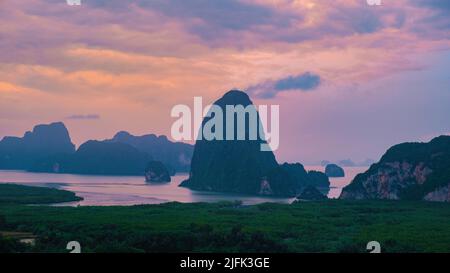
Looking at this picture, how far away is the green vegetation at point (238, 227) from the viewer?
31141mm

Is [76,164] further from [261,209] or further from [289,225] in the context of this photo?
[289,225]

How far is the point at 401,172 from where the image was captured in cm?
7575

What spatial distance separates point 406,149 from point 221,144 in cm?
4789

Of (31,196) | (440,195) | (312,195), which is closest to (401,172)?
(440,195)

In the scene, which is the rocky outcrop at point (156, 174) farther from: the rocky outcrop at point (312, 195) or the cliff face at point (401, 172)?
the cliff face at point (401, 172)

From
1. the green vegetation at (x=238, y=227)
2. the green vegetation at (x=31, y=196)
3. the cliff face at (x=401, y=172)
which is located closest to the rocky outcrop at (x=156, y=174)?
the green vegetation at (x=31, y=196)

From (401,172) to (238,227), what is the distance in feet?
152

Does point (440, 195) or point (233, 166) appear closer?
point (440, 195)

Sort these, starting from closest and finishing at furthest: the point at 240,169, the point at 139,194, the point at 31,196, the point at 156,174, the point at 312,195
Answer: the point at 31,196 → the point at 312,195 → the point at 139,194 → the point at 240,169 → the point at 156,174

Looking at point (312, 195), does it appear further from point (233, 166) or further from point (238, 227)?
point (238, 227)

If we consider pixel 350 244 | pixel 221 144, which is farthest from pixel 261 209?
pixel 221 144

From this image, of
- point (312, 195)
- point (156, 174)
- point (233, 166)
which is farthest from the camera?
point (156, 174)

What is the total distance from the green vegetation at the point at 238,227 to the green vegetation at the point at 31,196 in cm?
873
